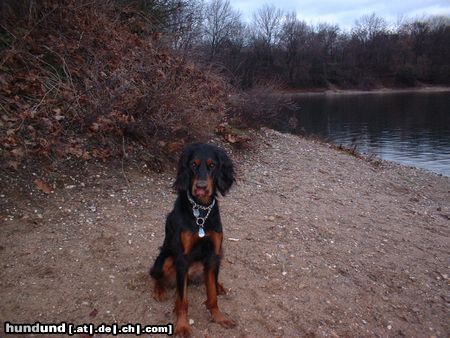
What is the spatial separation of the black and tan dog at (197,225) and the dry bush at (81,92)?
3.23 metres

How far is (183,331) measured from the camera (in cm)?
364

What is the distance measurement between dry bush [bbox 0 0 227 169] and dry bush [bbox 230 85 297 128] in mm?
4172

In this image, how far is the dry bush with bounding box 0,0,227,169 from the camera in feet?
21.0

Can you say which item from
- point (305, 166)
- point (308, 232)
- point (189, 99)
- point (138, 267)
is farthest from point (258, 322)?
point (305, 166)

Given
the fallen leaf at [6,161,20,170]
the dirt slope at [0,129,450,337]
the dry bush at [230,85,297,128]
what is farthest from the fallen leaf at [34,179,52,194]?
the dry bush at [230,85,297,128]

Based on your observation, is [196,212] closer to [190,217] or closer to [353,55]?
[190,217]

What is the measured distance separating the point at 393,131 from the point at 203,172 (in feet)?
95.2

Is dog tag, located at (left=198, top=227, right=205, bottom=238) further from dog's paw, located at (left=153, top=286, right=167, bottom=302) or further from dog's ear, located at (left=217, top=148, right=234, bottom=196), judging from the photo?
dog's paw, located at (left=153, top=286, right=167, bottom=302)

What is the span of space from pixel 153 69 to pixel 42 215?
4.45 metres

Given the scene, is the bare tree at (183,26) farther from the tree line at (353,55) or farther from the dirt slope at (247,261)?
the tree line at (353,55)

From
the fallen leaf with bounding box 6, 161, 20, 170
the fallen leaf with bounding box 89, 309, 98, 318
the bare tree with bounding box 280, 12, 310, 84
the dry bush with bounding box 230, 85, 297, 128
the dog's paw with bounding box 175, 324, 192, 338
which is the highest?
the bare tree with bounding box 280, 12, 310, 84

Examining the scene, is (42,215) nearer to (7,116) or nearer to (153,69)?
(7,116)

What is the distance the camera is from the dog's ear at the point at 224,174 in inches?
150

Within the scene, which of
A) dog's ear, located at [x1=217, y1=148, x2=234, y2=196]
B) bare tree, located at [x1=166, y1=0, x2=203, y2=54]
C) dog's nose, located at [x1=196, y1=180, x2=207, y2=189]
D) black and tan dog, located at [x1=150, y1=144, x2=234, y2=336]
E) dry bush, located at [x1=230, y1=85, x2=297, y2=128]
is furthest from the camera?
dry bush, located at [x1=230, y1=85, x2=297, y2=128]
